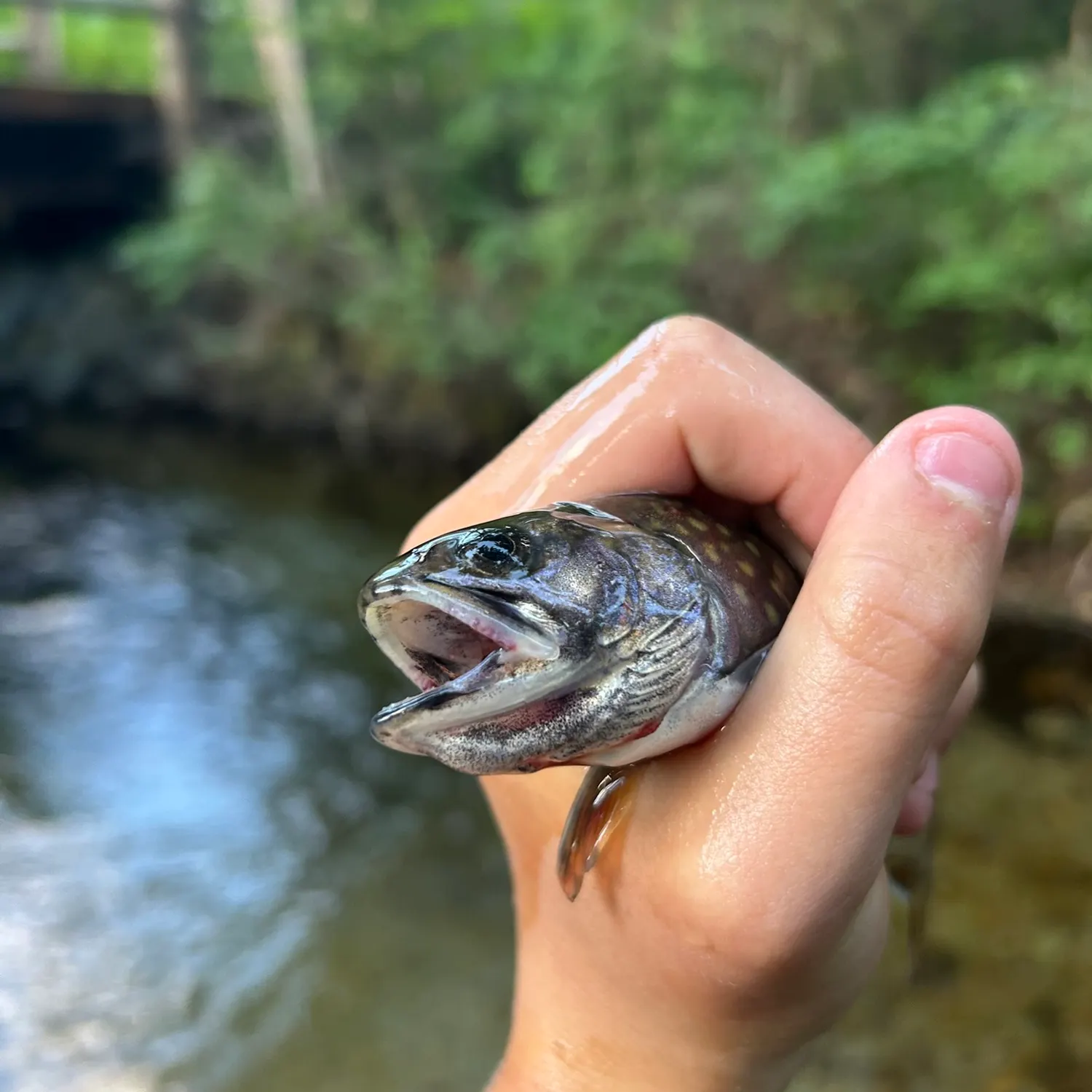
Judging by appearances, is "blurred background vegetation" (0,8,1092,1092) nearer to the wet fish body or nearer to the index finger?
the index finger

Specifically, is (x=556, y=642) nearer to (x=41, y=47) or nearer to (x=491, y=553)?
(x=491, y=553)

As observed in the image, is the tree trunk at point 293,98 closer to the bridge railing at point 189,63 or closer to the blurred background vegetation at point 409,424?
the bridge railing at point 189,63

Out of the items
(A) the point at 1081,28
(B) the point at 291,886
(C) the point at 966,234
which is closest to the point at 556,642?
(B) the point at 291,886

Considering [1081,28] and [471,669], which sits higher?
[1081,28]

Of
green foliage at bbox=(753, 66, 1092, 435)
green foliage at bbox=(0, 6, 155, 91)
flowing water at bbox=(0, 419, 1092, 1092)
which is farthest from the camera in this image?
green foliage at bbox=(0, 6, 155, 91)

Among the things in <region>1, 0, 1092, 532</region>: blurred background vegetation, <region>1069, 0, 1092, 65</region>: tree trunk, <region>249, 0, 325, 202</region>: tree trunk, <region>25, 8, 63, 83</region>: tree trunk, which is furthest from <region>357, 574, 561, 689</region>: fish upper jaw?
<region>25, 8, 63, 83</region>: tree trunk

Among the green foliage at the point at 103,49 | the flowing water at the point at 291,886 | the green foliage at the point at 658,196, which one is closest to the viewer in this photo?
the flowing water at the point at 291,886

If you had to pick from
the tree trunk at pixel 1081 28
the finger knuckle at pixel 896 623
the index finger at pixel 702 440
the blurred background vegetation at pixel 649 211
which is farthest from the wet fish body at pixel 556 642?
the tree trunk at pixel 1081 28
